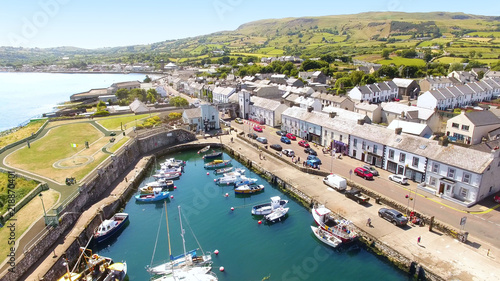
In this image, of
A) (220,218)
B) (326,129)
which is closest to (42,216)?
(220,218)

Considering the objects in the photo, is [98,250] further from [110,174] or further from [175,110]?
[175,110]

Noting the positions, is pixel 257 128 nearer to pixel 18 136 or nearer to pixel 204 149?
pixel 204 149

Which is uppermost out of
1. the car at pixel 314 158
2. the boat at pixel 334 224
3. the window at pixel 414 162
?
the window at pixel 414 162

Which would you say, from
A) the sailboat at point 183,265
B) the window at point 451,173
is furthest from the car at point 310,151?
the sailboat at point 183,265

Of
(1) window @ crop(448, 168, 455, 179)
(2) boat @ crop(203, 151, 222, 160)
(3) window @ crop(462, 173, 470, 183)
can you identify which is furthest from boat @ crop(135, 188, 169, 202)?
(3) window @ crop(462, 173, 470, 183)

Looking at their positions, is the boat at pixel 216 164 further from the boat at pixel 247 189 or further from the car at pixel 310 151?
the car at pixel 310 151

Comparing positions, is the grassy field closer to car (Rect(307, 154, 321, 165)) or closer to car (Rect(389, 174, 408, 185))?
car (Rect(307, 154, 321, 165))

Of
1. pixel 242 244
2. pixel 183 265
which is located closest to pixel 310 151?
pixel 242 244
